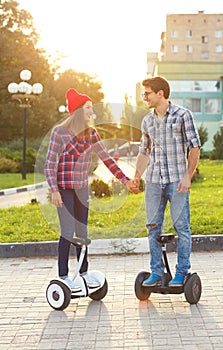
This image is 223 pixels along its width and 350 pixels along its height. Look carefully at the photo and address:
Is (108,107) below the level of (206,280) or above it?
above

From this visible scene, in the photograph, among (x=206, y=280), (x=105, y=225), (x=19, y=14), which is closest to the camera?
(x=206, y=280)

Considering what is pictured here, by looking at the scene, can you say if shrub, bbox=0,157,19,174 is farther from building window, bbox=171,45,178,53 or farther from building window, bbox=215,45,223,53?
building window, bbox=215,45,223,53

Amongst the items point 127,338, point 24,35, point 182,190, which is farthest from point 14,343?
point 24,35

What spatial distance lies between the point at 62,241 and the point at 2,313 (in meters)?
0.76

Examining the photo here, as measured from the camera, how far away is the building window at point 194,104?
213 feet

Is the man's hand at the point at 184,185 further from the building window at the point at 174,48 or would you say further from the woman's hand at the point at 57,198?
the building window at the point at 174,48

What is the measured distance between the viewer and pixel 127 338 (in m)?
5.04

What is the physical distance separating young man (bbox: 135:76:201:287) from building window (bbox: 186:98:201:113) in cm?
5905

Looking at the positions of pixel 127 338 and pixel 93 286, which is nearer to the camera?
pixel 127 338

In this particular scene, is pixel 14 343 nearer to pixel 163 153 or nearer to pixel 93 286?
pixel 93 286

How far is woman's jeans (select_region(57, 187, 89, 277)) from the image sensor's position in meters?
6.04

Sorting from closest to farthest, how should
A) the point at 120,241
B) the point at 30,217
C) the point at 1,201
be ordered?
the point at 120,241 < the point at 30,217 < the point at 1,201

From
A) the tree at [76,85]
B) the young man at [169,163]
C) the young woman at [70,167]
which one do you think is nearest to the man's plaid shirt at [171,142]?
the young man at [169,163]

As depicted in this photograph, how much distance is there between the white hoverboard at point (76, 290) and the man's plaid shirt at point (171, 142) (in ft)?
2.72
